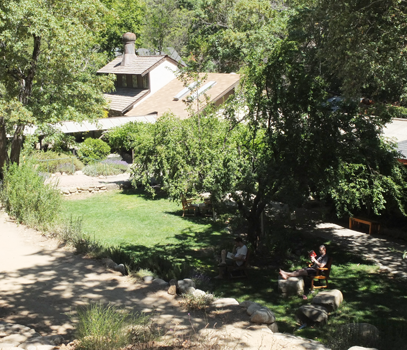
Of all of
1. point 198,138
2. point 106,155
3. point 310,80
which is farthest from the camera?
point 106,155

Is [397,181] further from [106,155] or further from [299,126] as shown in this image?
[106,155]

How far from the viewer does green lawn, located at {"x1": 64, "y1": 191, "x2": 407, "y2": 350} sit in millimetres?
8516

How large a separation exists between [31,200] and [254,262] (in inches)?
271

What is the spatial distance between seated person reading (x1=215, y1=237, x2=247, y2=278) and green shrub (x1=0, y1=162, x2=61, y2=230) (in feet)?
16.6

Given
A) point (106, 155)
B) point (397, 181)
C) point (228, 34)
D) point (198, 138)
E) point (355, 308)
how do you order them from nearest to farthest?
point (355, 308) < point (397, 181) < point (198, 138) < point (106, 155) < point (228, 34)

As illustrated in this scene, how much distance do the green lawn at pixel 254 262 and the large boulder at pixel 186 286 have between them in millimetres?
511

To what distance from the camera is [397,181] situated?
11.3 m

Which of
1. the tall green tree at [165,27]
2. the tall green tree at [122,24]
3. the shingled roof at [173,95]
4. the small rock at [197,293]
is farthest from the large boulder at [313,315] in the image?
the tall green tree at [165,27]

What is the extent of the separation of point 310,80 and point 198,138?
4134mm

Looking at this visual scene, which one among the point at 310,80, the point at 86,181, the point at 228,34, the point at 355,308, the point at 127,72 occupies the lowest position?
the point at 355,308

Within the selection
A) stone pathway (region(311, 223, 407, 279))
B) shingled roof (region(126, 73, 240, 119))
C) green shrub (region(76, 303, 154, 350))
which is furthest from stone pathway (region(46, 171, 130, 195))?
green shrub (region(76, 303, 154, 350))

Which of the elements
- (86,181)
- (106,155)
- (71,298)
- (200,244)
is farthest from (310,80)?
(106,155)

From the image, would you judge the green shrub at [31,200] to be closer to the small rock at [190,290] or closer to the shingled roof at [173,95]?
the small rock at [190,290]

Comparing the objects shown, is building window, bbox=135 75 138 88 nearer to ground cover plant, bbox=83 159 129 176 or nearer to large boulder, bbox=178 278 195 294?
ground cover plant, bbox=83 159 129 176
